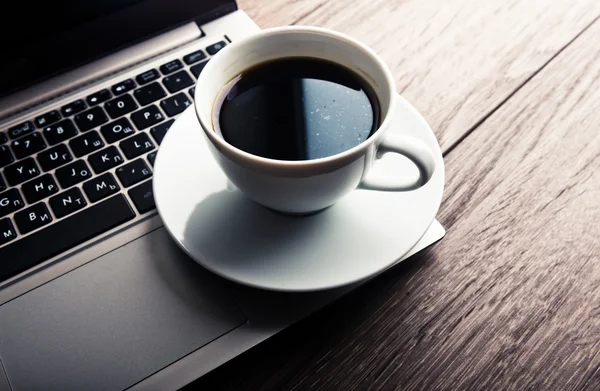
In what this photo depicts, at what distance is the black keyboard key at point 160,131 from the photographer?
53 centimetres

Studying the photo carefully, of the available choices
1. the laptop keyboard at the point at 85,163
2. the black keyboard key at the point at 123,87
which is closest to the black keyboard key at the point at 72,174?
the laptop keyboard at the point at 85,163

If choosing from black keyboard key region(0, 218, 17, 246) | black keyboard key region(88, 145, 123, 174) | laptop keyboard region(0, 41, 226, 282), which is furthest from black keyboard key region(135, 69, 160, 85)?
black keyboard key region(0, 218, 17, 246)

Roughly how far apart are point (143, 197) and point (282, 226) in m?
0.15

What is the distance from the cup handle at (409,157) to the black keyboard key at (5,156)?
0.39 meters

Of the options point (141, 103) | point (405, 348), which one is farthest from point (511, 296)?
point (141, 103)

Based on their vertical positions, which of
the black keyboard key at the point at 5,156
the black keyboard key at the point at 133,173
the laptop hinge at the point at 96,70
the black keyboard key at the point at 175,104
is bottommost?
the black keyboard key at the point at 133,173

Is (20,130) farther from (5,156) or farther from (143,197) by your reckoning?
(143,197)

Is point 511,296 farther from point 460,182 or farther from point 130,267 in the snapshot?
point 130,267

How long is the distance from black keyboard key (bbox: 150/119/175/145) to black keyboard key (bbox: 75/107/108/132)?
2.4 inches

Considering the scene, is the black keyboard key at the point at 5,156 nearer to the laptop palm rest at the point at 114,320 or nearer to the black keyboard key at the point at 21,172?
the black keyboard key at the point at 21,172

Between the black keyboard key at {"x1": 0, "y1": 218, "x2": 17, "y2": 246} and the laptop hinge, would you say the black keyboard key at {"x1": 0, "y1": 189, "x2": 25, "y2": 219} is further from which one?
the laptop hinge

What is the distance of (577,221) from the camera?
0.48 m

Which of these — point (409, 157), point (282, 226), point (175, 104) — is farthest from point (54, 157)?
point (409, 157)

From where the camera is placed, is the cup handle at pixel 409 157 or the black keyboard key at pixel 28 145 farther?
the black keyboard key at pixel 28 145
